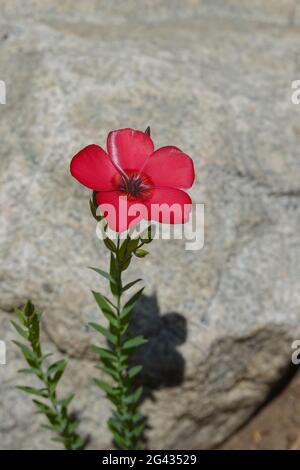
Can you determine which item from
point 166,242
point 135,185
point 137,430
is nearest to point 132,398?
point 137,430

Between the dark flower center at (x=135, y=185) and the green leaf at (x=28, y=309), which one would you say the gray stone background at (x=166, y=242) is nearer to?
the green leaf at (x=28, y=309)


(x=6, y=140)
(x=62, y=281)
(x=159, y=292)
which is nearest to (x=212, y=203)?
(x=159, y=292)

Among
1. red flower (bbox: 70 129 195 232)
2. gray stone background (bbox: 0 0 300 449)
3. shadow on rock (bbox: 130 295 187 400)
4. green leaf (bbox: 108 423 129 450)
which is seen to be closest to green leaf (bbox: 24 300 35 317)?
red flower (bbox: 70 129 195 232)

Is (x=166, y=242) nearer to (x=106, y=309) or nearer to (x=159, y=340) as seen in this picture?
(x=159, y=340)

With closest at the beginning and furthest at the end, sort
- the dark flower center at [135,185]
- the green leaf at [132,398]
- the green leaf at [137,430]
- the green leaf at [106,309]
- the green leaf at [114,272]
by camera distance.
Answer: the dark flower center at [135,185] → the green leaf at [114,272] → the green leaf at [106,309] → the green leaf at [132,398] → the green leaf at [137,430]

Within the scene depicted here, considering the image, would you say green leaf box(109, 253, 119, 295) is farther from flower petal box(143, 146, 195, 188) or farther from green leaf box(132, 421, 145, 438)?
green leaf box(132, 421, 145, 438)

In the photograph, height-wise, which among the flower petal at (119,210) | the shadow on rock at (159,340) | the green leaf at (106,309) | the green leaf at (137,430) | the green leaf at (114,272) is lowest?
the green leaf at (137,430)

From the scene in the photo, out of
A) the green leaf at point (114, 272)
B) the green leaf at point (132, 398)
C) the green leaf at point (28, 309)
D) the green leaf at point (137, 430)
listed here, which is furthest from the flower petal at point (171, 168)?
the green leaf at point (137, 430)

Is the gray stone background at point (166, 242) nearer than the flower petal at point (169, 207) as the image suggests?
No
